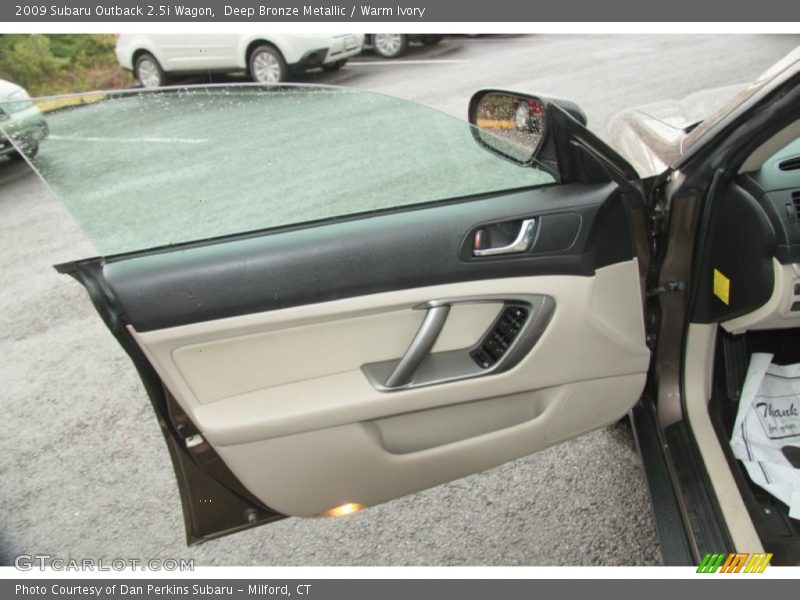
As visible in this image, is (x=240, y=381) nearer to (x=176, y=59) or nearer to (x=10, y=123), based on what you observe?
(x=10, y=123)

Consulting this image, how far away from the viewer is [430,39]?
30.2 feet

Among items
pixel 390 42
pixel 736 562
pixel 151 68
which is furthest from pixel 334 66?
pixel 736 562

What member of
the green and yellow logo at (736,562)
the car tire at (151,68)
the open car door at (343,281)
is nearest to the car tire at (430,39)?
the car tire at (151,68)

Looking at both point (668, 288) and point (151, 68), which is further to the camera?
point (151, 68)

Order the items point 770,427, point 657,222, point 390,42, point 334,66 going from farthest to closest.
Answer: point 390,42, point 334,66, point 770,427, point 657,222

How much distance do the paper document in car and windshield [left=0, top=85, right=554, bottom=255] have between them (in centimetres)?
99

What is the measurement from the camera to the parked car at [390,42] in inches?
336

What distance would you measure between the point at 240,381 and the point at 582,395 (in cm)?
85

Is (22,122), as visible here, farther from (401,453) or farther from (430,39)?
(430,39)

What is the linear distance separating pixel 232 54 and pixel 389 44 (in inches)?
186

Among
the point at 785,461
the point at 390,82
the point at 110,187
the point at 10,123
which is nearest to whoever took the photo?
the point at 10,123

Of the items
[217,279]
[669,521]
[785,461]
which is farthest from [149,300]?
[785,461]

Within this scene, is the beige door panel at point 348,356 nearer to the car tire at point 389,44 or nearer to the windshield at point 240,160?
the windshield at point 240,160

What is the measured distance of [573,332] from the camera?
147 cm
